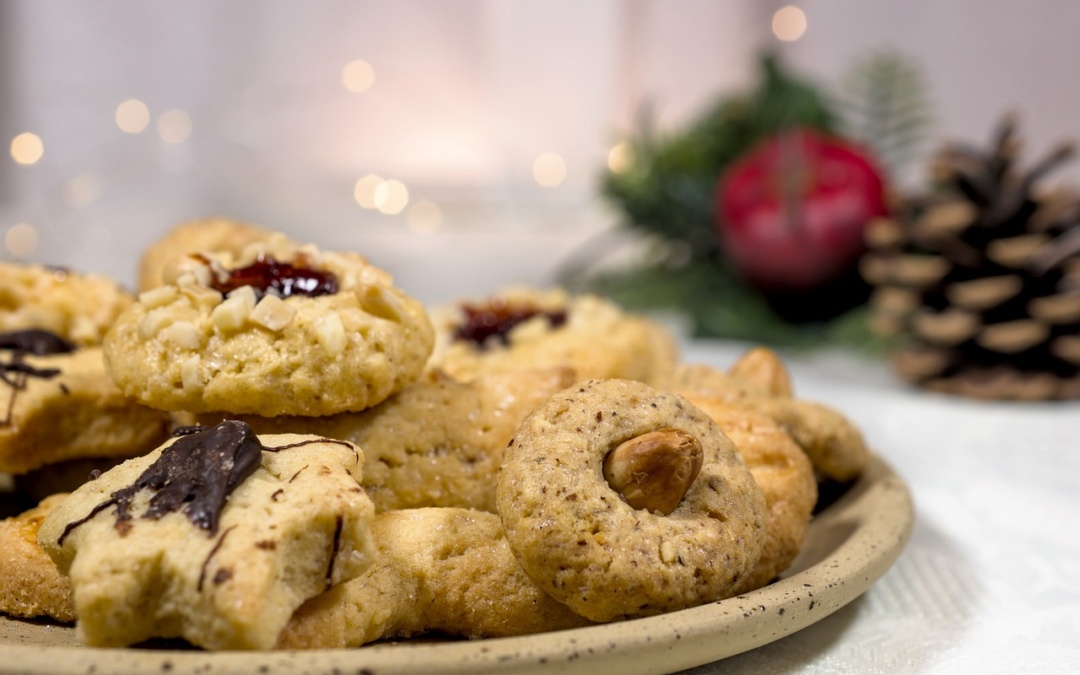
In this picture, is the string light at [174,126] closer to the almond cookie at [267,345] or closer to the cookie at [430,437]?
the almond cookie at [267,345]

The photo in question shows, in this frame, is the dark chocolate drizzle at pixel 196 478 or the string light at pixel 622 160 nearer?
the dark chocolate drizzle at pixel 196 478

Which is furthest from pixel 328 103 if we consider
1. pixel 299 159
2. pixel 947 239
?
pixel 947 239

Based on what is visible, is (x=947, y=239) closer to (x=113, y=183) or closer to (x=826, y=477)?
(x=826, y=477)

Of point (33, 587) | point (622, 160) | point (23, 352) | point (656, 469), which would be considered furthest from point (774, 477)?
point (622, 160)

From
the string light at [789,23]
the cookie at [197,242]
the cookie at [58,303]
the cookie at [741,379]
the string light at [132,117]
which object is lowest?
the cookie at [741,379]

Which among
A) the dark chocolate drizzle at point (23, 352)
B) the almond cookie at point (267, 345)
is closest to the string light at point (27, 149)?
the dark chocolate drizzle at point (23, 352)

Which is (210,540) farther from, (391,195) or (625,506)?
(391,195)
